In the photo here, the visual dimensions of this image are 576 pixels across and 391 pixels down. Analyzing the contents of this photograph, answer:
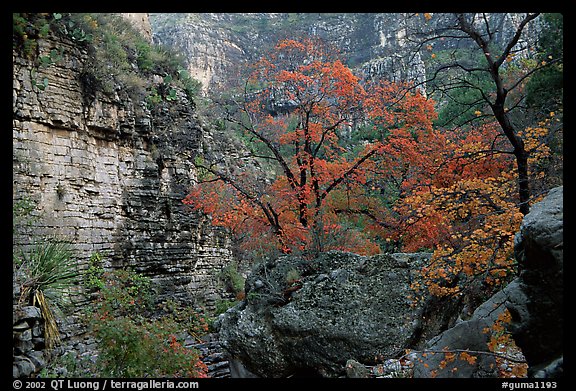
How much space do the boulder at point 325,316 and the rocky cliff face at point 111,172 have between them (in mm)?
4840

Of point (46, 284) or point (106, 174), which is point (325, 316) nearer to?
point (46, 284)

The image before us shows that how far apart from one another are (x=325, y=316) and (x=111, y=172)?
756 centimetres

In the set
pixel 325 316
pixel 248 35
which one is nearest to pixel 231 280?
pixel 325 316

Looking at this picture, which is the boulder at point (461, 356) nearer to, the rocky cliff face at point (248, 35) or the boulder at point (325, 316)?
the boulder at point (325, 316)

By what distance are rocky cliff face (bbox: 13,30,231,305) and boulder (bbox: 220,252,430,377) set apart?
4.84 m

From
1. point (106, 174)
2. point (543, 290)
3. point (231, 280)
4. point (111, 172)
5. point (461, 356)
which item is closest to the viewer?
point (543, 290)

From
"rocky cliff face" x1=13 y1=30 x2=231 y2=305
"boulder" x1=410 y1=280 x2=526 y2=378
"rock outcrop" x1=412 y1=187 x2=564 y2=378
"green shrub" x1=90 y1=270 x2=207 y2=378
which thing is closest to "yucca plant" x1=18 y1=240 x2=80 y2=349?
"green shrub" x1=90 y1=270 x2=207 y2=378

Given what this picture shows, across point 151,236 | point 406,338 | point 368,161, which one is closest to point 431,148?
point 368,161

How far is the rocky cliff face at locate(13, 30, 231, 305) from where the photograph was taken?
9.77m

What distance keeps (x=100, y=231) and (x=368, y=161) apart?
7442mm

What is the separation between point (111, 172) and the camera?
11.8 meters

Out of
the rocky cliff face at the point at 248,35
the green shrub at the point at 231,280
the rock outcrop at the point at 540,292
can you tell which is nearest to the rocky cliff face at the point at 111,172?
the green shrub at the point at 231,280

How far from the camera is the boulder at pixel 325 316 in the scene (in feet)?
23.4
